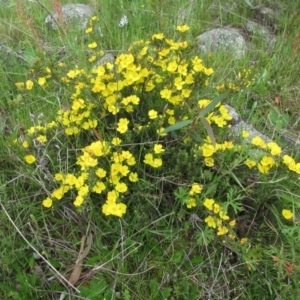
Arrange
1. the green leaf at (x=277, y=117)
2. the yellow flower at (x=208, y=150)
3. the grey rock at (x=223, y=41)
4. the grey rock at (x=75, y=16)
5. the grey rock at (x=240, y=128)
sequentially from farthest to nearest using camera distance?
the grey rock at (x=75, y=16)
the grey rock at (x=223, y=41)
the green leaf at (x=277, y=117)
the grey rock at (x=240, y=128)
the yellow flower at (x=208, y=150)

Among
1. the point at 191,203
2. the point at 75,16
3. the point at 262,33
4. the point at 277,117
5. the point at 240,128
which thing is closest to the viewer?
the point at 191,203

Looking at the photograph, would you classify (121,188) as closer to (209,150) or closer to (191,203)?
(191,203)

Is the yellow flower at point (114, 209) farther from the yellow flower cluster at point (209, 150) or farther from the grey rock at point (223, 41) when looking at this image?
the grey rock at point (223, 41)

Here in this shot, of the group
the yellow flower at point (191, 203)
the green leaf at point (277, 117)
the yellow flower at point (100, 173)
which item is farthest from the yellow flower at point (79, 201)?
the green leaf at point (277, 117)

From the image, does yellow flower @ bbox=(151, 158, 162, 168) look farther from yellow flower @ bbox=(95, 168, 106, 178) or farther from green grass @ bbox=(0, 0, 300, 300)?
yellow flower @ bbox=(95, 168, 106, 178)

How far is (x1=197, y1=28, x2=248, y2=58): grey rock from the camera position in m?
2.99

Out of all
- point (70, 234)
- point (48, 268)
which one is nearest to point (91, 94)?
point (70, 234)

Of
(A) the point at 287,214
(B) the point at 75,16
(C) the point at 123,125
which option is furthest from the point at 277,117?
(B) the point at 75,16

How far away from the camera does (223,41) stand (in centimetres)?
302

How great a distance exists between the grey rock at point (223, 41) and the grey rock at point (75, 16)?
0.84m

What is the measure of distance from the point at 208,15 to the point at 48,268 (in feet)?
7.31

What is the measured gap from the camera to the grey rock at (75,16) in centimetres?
322

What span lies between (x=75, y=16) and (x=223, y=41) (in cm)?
109

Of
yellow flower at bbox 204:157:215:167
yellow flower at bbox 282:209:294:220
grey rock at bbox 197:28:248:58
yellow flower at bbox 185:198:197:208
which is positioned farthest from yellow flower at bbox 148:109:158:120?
grey rock at bbox 197:28:248:58
